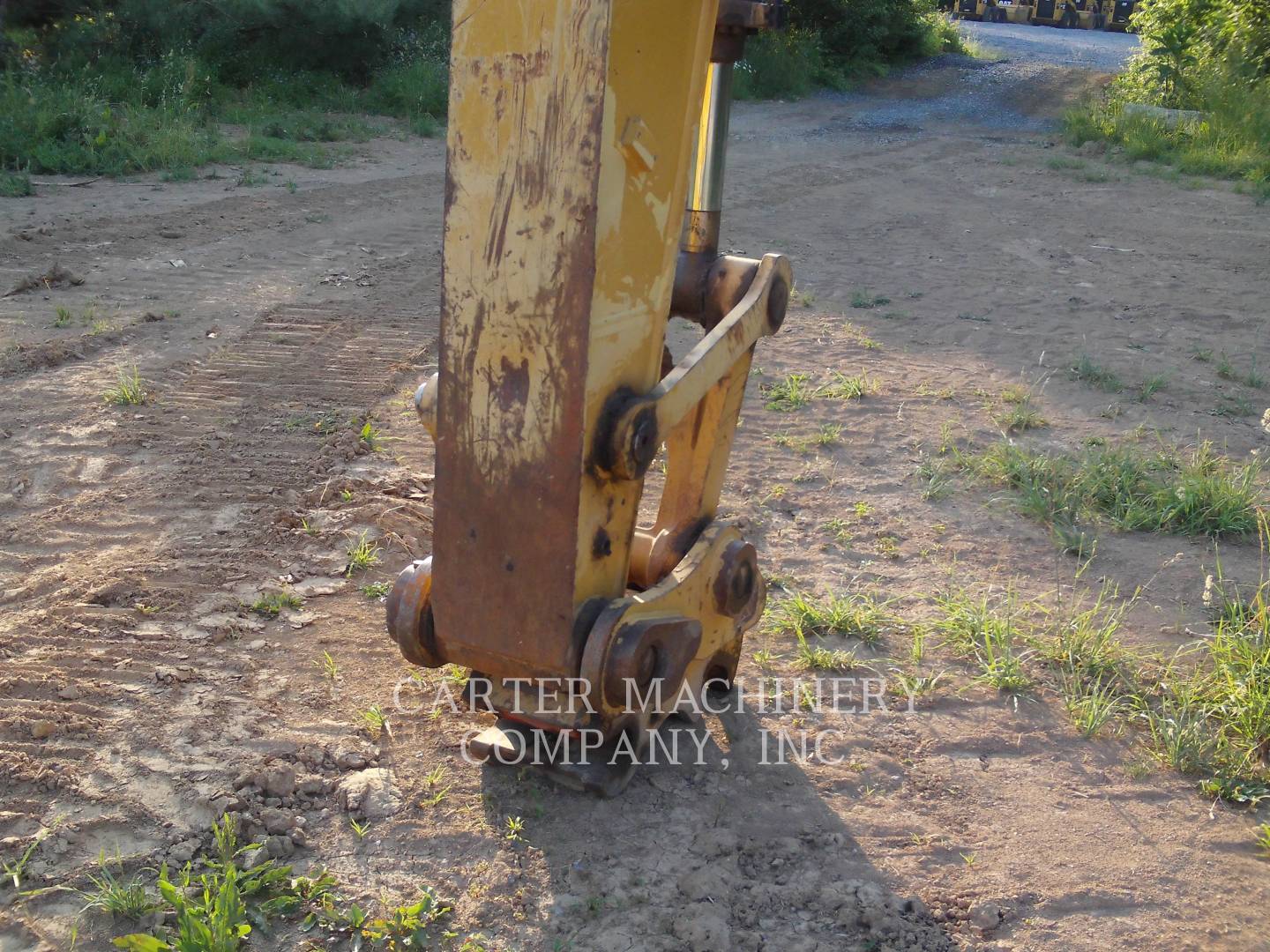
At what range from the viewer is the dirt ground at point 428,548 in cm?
260

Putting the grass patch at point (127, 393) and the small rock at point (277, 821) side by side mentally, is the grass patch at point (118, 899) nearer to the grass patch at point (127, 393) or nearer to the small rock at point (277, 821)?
the small rock at point (277, 821)

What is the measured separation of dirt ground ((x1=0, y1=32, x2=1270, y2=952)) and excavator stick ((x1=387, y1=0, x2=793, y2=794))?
17.0 inches

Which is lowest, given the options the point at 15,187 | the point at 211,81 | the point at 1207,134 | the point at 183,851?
the point at 183,851

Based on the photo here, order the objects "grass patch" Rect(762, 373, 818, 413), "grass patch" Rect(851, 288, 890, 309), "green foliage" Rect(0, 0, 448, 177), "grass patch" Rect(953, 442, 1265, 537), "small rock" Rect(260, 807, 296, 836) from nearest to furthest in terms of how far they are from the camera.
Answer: "small rock" Rect(260, 807, 296, 836), "grass patch" Rect(953, 442, 1265, 537), "grass patch" Rect(762, 373, 818, 413), "grass patch" Rect(851, 288, 890, 309), "green foliage" Rect(0, 0, 448, 177)

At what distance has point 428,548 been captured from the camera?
4051mm

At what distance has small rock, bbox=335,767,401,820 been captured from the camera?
2775 mm

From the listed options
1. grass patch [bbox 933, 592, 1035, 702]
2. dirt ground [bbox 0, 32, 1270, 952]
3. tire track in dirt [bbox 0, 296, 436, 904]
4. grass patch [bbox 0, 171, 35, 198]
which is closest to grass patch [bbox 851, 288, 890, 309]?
dirt ground [bbox 0, 32, 1270, 952]

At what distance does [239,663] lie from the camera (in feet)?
10.9

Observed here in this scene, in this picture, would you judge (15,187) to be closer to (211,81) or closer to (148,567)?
(211,81)

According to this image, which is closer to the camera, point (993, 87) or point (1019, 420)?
point (1019, 420)

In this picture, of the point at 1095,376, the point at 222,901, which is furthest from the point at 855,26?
the point at 222,901

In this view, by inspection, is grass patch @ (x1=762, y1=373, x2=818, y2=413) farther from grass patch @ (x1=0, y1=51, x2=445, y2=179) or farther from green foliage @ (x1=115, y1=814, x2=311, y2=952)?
grass patch @ (x1=0, y1=51, x2=445, y2=179)

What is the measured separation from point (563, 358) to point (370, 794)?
1.24 meters

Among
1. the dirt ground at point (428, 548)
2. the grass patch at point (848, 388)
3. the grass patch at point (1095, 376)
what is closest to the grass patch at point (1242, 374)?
the dirt ground at point (428, 548)
